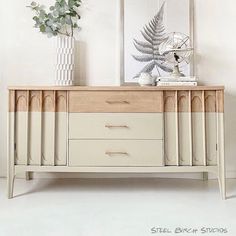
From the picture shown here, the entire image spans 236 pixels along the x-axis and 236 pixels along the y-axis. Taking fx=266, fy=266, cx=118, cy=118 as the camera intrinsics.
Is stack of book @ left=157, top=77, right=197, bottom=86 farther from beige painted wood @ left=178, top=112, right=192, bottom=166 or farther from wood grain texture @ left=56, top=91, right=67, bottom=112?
wood grain texture @ left=56, top=91, right=67, bottom=112

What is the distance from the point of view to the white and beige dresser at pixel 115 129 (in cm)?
172

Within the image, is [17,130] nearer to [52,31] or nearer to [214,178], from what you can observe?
[52,31]

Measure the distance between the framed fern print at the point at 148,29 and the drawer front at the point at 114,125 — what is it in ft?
1.91

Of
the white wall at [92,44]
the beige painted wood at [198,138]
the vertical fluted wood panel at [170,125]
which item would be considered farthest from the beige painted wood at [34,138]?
the beige painted wood at [198,138]

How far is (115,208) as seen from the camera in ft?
4.94

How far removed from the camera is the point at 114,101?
1729 millimetres

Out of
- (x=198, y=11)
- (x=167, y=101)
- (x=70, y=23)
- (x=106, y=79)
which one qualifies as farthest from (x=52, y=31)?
(x=198, y=11)

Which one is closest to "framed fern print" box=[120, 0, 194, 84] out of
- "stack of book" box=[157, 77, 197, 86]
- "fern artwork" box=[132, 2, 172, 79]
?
"fern artwork" box=[132, 2, 172, 79]

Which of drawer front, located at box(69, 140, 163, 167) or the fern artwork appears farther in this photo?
the fern artwork

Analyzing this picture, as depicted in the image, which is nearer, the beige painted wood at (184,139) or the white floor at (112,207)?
the white floor at (112,207)

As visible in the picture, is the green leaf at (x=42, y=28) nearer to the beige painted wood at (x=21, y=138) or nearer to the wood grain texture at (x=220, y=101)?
the beige painted wood at (x=21, y=138)

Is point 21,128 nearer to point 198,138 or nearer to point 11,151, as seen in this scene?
point 11,151

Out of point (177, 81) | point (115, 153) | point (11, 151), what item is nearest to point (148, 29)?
point (177, 81)

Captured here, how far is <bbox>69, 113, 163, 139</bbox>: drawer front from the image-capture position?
1.73 metres
